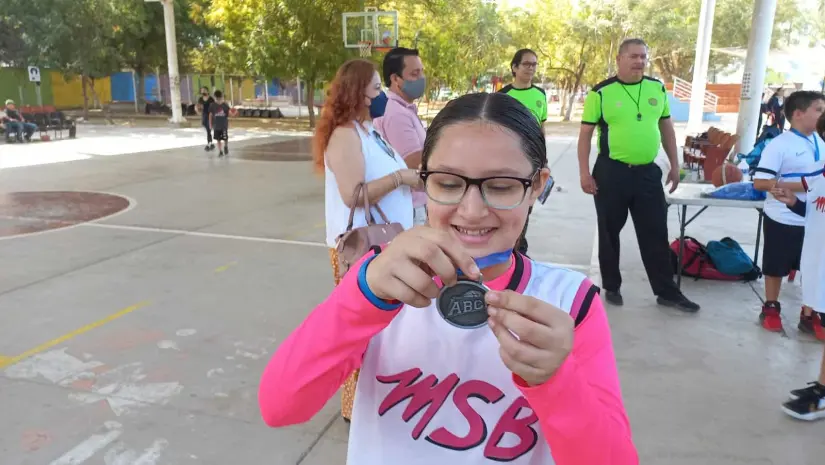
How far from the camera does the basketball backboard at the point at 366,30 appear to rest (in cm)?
2122

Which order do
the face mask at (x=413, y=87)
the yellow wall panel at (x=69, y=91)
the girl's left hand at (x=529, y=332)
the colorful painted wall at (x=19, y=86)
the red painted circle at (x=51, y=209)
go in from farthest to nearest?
the yellow wall panel at (x=69, y=91)
the colorful painted wall at (x=19, y=86)
the red painted circle at (x=51, y=209)
the face mask at (x=413, y=87)
the girl's left hand at (x=529, y=332)

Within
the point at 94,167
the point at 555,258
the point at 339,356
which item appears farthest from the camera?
the point at 94,167

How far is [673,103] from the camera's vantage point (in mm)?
32156

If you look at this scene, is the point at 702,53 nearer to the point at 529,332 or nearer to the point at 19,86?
the point at 529,332

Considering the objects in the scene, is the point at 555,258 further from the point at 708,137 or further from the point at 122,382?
the point at 708,137

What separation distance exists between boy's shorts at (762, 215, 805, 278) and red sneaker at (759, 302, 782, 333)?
0.23m

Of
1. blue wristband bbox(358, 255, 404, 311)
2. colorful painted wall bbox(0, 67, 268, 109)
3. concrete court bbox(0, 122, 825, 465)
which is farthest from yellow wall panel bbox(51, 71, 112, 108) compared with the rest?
blue wristband bbox(358, 255, 404, 311)

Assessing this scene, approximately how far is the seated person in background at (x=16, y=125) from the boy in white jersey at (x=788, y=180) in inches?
732

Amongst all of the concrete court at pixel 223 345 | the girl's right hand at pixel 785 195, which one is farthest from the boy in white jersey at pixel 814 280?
the girl's right hand at pixel 785 195

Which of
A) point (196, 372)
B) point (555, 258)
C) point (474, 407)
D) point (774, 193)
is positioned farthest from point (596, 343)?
point (555, 258)

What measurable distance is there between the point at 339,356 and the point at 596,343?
47 centimetres

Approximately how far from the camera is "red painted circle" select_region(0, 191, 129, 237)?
7.64 m

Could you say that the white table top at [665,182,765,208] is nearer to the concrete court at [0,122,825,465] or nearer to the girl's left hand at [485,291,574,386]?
the concrete court at [0,122,825,465]

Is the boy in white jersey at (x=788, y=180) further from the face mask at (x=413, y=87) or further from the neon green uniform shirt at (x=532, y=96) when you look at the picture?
the face mask at (x=413, y=87)
